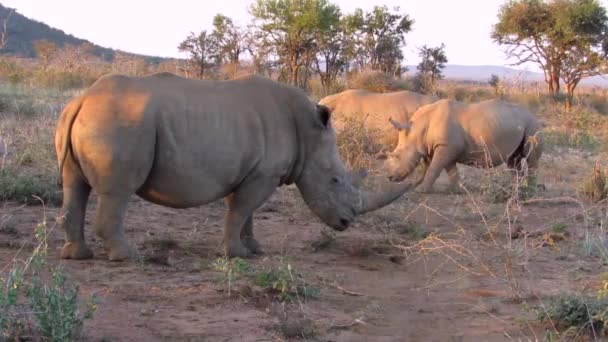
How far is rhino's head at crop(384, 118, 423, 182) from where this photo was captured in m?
12.3

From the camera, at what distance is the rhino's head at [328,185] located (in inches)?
292

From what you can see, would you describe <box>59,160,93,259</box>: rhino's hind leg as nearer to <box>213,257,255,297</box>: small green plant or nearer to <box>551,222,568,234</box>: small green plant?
<box>213,257,255,297</box>: small green plant

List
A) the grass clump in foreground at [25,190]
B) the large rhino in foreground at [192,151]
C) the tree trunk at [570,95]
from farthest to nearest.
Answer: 1. the tree trunk at [570,95]
2. the grass clump in foreground at [25,190]
3. the large rhino in foreground at [192,151]

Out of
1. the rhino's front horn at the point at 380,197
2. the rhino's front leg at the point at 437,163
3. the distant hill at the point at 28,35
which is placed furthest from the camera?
the distant hill at the point at 28,35

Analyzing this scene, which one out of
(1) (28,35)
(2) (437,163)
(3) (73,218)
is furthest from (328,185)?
(1) (28,35)

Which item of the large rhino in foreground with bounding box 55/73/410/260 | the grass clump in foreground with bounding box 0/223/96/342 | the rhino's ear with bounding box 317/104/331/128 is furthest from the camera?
the rhino's ear with bounding box 317/104/331/128

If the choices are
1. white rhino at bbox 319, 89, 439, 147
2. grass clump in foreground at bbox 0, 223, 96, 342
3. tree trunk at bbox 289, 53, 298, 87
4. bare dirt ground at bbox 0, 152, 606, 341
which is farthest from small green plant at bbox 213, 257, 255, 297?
tree trunk at bbox 289, 53, 298, 87

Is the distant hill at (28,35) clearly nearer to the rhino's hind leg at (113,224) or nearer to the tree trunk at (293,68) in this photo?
the tree trunk at (293,68)

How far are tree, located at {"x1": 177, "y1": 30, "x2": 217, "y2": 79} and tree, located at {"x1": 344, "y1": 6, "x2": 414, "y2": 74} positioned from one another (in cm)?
502

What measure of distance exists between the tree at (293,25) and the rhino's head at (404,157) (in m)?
15.2

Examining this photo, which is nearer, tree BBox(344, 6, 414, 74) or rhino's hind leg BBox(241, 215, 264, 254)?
rhino's hind leg BBox(241, 215, 264, 254)

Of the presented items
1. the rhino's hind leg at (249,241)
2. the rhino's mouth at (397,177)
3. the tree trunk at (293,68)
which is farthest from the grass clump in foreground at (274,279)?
the tree trunk at (293,68)

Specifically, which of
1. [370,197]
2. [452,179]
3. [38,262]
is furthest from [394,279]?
[452,179]

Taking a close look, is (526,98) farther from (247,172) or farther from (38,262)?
(38,262)
